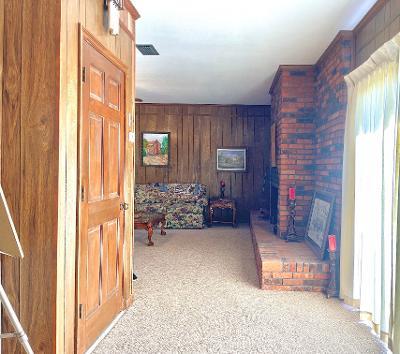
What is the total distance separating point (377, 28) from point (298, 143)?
2.06 metres

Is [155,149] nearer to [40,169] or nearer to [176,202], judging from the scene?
[176,202]

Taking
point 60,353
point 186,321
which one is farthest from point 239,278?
point 60,353

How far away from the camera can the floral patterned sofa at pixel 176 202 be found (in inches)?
283

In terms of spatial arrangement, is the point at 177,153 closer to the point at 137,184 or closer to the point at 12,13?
the point at 137,184

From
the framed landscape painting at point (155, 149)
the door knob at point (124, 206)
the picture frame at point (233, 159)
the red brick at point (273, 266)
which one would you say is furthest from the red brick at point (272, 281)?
the framed landscape painting at point (155, 149)

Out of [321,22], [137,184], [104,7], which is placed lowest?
[137,184]

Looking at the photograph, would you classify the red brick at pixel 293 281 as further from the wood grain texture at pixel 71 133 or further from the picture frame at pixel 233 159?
the picture frame at pixel 233 159

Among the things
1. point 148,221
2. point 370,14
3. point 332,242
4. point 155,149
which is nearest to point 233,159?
point 155,149

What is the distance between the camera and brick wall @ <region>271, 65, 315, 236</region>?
4.85 metres

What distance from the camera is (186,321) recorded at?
2879 mm

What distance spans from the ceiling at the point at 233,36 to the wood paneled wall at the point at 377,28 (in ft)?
0.28

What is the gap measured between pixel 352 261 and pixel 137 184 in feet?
17.8

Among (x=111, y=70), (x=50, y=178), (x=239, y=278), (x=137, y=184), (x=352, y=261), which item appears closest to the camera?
(x=50, y=178)

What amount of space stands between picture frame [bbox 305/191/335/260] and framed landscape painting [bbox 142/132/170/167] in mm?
4094
